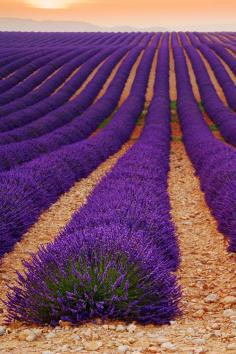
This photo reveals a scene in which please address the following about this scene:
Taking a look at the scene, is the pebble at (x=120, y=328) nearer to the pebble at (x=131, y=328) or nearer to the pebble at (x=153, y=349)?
the pebble at (x=131, y=328)

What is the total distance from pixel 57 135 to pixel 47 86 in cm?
1243

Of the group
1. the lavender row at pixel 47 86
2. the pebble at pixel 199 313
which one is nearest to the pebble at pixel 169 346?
the pebble at pixel 199 313

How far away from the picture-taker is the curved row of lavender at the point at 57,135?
410 inches

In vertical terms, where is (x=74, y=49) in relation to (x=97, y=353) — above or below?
above

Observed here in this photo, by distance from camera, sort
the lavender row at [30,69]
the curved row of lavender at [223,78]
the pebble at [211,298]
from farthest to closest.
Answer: the lavender row at [30,69] < the curved row of lavender at [223,78] < the pebble at [211,298]

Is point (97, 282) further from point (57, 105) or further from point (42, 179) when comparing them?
point (57, 105)

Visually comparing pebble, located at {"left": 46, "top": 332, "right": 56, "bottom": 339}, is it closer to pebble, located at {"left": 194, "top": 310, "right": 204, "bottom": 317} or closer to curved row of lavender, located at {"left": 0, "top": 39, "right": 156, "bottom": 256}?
pebble, located at {"left": 194, "top": 310, "right": 204, "bottom": 317}

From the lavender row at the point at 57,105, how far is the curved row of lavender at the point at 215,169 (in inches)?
181

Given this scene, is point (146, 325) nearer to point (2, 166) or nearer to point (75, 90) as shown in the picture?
point (2, 166)

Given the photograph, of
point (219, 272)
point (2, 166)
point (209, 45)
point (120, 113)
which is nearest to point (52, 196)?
point (2, 166)

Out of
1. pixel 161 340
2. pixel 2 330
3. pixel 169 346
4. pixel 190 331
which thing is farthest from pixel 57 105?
pixel 169 346

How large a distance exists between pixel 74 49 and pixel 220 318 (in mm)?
38611

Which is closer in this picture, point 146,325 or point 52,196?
point 146,325

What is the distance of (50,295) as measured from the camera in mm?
3416
